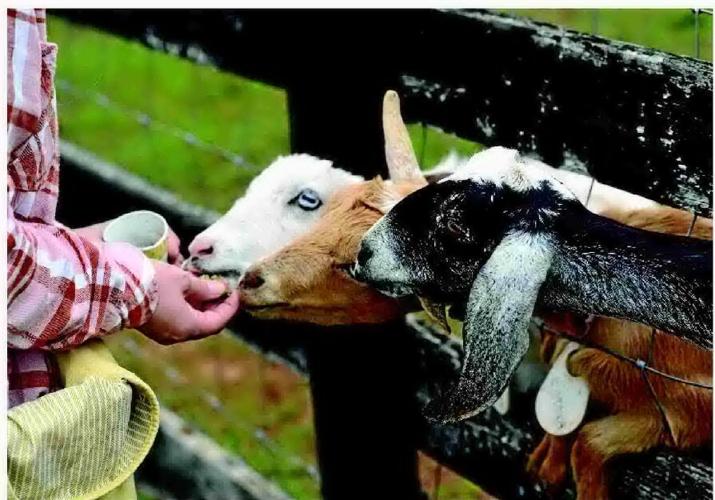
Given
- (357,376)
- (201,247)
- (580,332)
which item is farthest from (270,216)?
(580,332)

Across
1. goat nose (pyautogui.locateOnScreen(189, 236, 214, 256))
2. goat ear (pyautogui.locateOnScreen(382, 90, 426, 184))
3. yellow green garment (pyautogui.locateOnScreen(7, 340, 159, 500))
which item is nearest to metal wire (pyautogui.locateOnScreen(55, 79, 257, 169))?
goat nose (pyautogui.locateOnScreen(189, 236, 214, 256))

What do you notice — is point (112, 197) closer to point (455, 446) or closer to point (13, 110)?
point (455, 446)

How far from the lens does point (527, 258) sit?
1.83 metres

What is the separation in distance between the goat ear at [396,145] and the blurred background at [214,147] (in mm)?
834

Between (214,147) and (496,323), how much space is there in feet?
5.38

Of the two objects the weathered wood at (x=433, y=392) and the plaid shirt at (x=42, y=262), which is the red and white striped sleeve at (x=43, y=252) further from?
the weathered wood at (x=433, y=392)

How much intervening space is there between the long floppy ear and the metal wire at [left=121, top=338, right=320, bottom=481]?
1.34 meters

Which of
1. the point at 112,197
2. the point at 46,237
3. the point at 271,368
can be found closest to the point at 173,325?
the point at 46,237

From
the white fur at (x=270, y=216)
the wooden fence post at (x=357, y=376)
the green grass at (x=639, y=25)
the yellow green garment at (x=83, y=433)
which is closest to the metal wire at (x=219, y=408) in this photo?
the wooden fence post at (x=357, y=376)

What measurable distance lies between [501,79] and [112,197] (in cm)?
150

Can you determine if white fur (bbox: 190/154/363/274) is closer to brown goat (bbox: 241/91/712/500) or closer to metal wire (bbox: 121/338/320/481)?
brown goat (bbox: 241/91/712/500)

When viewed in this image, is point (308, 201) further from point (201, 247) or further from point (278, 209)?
point (201, 247)

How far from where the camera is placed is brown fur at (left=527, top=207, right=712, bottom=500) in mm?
2250

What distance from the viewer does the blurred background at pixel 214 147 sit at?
3.56 m
